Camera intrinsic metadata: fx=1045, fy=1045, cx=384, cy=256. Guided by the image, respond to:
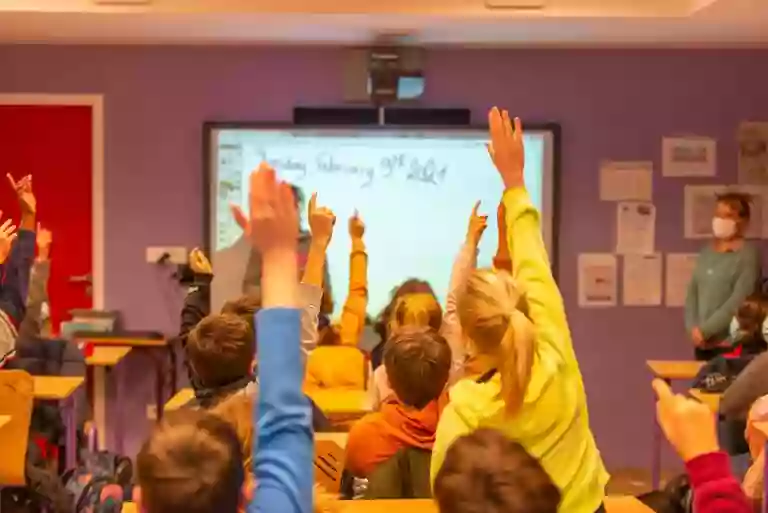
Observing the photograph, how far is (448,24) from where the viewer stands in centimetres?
502

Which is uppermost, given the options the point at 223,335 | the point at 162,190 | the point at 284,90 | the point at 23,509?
the point at 284,90

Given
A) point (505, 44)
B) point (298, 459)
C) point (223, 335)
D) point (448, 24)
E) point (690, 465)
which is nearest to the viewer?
point (690, 465)

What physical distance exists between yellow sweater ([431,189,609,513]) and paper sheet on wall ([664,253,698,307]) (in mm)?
4113

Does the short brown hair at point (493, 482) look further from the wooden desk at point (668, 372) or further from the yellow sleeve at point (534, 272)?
the wooden desk at point (668, 372)

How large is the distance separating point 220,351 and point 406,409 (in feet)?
1.68

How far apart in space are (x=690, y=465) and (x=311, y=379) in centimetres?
328


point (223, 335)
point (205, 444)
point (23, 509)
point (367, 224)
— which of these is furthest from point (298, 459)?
point (367, 224)

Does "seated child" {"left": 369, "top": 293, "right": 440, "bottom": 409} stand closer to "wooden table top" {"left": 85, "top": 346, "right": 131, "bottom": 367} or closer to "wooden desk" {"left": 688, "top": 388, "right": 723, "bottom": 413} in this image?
"wooden desk" {"left": 688, "top": 388, "right": 723, "bottom": 413}

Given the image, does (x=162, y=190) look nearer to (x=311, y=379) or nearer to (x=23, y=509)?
(x=311, y=379)

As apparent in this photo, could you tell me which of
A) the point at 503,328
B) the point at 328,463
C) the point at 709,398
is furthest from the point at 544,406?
the point at 709,398

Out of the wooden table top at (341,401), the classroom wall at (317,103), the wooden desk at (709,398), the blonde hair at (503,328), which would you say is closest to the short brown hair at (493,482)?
the blonde hair at (503,328)

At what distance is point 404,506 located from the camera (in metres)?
2.46

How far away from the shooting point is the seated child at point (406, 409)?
263cm

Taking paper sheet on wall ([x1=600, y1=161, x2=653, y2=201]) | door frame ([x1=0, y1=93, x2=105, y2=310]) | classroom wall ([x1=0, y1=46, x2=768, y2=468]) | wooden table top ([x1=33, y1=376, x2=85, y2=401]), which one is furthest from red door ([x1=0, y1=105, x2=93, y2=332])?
paper sheet on wall ([x1=600, y1=161, x2=653, y2=201])
